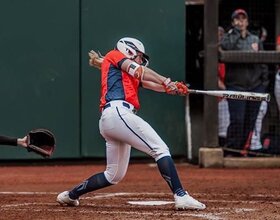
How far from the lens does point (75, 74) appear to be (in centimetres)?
1214

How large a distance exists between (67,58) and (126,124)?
4.94 m

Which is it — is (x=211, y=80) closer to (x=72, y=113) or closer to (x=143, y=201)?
(x=72, y=113)

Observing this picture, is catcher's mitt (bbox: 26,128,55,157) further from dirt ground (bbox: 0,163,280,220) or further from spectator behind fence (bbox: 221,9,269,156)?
spectator behind fence (bbox: 221,9,269,156)

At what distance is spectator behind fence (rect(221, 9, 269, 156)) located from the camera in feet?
39.4

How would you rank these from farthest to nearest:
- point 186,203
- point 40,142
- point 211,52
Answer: point 211,52 < point 40,142 < point 186,203

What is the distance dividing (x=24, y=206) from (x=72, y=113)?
15.2 ft

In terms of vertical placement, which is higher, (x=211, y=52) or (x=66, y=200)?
(x=211, y=52)

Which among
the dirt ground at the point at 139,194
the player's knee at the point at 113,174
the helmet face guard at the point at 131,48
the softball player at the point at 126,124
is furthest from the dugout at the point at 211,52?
the player's knee at the point at 113,174

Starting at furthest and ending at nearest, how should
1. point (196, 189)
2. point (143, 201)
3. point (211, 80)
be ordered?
1. point (211, 80)
2. point (196, 189)
3. point (143, 201)

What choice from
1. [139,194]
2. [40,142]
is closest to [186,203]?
[40,142]

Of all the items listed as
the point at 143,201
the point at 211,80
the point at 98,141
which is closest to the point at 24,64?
the point at 98,141

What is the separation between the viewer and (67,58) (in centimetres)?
1212

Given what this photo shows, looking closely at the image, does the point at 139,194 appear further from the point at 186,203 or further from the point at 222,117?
the point at 222,117

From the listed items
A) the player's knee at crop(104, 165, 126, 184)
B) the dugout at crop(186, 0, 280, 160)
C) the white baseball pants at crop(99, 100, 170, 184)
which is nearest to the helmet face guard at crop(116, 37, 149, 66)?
the white baseball pants at crop(99, 100, 170, 184)
